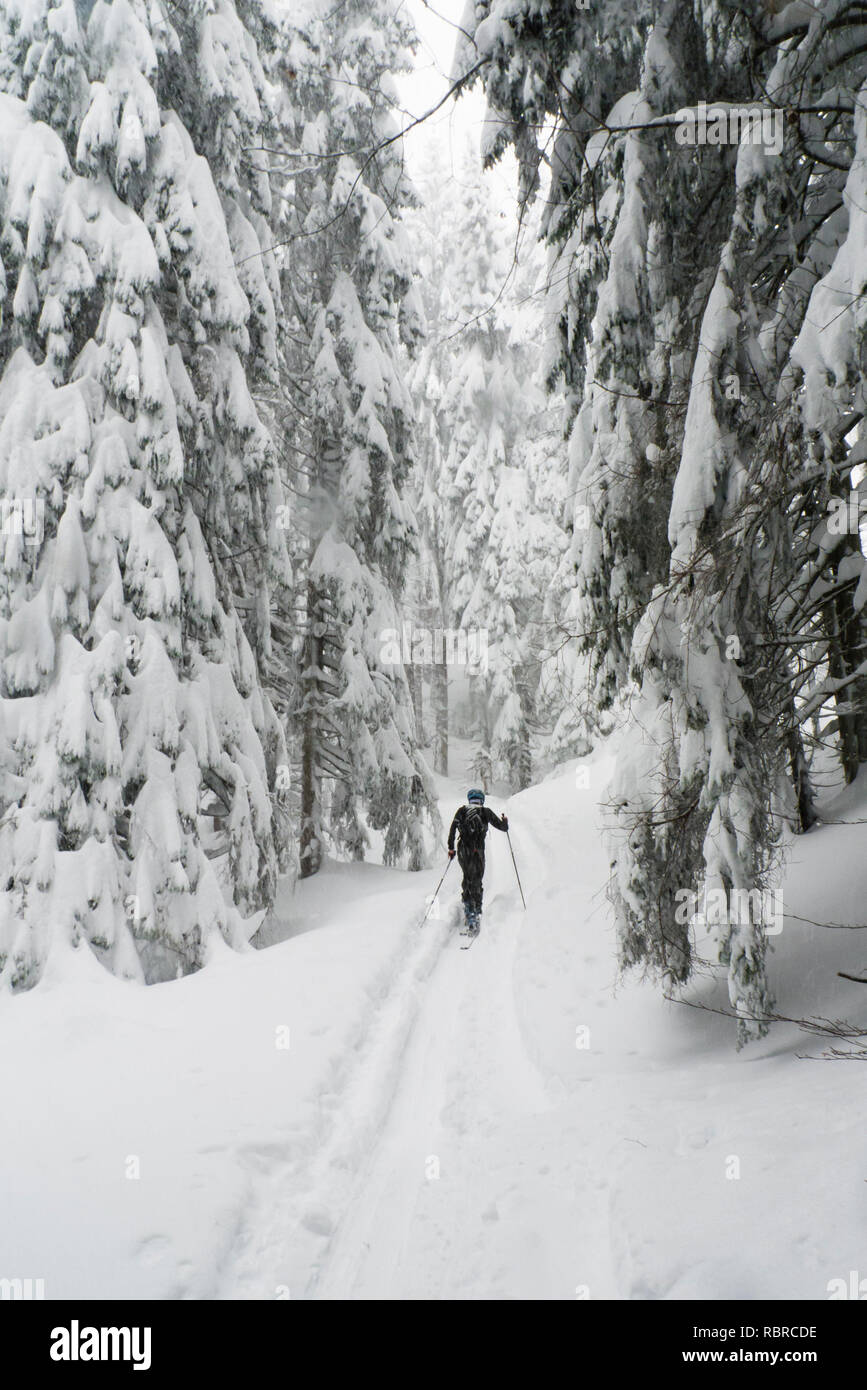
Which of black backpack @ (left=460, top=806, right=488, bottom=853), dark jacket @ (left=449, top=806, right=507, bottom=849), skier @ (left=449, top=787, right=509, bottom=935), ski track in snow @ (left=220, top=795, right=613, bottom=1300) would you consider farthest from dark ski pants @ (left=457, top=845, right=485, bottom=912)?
ski track in snow @ (left=220, top=795, right=613, bottom=1300)

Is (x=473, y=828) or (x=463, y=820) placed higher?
(x=463, y=820)

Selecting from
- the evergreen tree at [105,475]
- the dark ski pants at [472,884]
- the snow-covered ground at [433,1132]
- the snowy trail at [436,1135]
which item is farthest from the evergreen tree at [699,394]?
the dark ski pants at [472,884]

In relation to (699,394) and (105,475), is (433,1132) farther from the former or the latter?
(105,475)

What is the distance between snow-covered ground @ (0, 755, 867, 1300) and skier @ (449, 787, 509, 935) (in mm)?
2182

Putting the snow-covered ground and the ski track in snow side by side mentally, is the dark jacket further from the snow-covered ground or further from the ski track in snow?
the ski track in snow

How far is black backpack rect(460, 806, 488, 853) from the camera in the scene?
11078 millimetres

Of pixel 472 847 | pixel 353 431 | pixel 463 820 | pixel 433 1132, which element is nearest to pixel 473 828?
pixel 463 820

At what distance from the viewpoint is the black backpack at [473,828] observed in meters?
11.1

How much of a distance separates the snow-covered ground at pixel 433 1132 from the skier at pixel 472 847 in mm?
2182

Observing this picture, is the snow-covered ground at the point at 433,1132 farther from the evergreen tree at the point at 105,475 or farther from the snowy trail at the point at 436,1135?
the evergreen tree at the point at 105,475

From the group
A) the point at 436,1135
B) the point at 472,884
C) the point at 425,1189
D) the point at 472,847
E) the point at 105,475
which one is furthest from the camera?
the point at 472,847

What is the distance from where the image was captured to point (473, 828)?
36.7 ft

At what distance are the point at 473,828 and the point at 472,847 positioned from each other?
0.29 meters

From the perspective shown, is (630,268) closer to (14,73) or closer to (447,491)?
(14,73)
